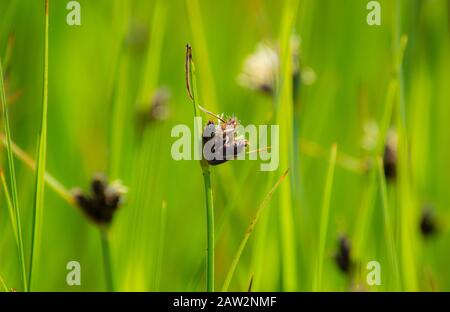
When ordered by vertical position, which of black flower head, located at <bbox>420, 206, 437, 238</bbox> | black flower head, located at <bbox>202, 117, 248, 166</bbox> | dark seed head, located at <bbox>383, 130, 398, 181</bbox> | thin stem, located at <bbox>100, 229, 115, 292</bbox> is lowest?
thin stem, located at <bbox>100, 229, 115, 292</bbox>

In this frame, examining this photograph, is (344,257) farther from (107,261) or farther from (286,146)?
(107,261)

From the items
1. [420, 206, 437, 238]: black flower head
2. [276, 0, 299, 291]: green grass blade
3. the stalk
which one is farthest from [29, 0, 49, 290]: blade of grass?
[420, 206, 437, 238]: black flower head

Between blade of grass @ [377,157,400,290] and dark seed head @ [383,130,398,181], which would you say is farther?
dark seed head @ [383,130,398,181]

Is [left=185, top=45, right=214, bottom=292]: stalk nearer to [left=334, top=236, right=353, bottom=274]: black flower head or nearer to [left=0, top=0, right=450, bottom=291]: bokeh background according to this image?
[left=0, top=0, right=450, bottom=291]: bokeh background

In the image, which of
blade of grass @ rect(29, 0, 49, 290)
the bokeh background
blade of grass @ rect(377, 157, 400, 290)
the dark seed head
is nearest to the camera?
blade of grass @ rect(29, 0, 49, 290)

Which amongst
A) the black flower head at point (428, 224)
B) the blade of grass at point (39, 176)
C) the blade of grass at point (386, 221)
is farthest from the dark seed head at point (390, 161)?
the blade of grass at point (39, 176)
